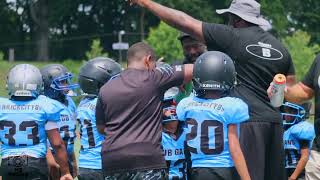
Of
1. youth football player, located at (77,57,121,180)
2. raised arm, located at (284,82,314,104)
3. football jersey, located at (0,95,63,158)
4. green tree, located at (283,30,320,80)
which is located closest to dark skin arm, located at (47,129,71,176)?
football jersey, located at (0,95,63,158)

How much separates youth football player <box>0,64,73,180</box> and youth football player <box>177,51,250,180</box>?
1.42 meters

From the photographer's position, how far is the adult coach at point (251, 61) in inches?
250

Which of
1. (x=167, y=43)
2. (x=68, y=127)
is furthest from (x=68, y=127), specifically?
(x=167, y=43)

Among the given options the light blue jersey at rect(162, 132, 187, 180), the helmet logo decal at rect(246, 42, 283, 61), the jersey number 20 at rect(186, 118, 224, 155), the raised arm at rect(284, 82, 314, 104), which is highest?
the helmet logo decal at rect(246, 42, 283, 61)

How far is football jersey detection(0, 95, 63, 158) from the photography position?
687cm

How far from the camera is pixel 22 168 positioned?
272 inches

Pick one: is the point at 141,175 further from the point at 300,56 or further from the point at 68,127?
the point at 300,56

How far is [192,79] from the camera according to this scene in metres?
6.40

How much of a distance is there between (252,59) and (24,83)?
229 centimetres

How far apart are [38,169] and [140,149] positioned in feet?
4.63

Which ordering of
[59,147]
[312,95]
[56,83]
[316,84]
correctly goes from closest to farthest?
[316,84] → [59,147] → [312,95] → [56,83]

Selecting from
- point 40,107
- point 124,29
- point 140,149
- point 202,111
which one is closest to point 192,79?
point 202,111

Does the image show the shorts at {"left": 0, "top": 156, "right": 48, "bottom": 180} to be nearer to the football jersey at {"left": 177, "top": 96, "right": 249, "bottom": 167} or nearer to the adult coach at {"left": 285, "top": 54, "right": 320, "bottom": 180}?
the football jersey at {"left": 177, "top": 96, "right": 249, "bottom": 167}

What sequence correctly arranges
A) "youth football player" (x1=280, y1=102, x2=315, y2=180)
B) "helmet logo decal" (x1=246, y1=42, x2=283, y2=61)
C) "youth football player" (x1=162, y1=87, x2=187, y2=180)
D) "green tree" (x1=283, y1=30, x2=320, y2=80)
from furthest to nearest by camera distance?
"green tree" (x1=283, y1=30, x2=320, y2=80) → "youth football player" (x1=280, y1=102, x2=315, y2=180) → "youth football player" (x1=162, y1=87, x2=187, y2=180) → "helmet logo decal" (x1=246, y1=42, x2=283, y2=61)
